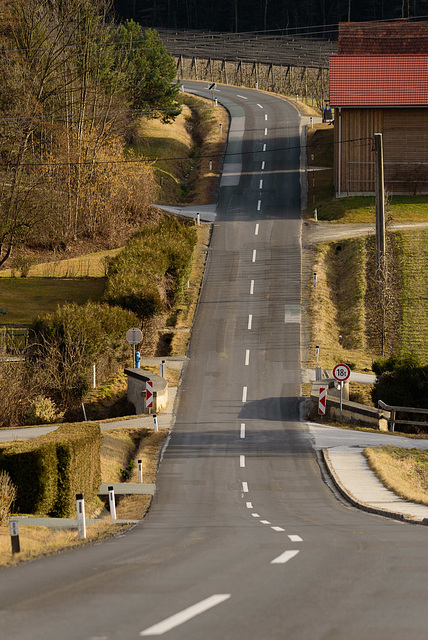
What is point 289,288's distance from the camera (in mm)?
45625

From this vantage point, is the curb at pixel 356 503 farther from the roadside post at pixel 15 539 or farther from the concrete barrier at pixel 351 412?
the roadside post at pixel 15 539

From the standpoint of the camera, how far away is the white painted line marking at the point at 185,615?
25.3 feet

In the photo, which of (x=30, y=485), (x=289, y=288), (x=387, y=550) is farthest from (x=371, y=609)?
(x=289, y=288)

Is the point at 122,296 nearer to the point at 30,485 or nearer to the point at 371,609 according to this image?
the point at 30,485

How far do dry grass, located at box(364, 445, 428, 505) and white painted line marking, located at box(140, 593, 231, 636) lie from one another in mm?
11888

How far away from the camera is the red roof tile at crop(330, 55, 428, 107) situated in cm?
5934

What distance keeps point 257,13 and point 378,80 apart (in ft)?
254

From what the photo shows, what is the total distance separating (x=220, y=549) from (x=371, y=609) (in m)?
4.09

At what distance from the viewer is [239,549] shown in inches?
479

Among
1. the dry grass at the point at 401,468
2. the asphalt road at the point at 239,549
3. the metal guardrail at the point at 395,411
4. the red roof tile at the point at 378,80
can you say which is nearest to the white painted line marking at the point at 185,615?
the asphalt road at the point at 239,549

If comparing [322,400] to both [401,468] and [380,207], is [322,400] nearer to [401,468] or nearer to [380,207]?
[401,468]

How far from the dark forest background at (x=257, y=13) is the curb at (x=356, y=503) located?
4292 inches

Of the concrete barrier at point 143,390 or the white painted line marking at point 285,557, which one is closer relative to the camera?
the white painted line marking at point 285,557

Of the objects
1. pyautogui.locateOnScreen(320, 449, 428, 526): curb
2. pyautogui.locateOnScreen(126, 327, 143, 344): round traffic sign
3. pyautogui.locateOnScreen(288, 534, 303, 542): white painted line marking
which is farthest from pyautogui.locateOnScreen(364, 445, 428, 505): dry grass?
pyautogui.locateOnScreen(126, 327, 143, 344): round traffic sign
